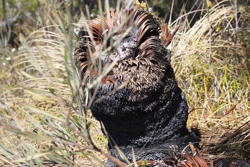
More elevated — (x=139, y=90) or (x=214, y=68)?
(x=139, y=90)

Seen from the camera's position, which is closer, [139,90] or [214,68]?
[139,90]

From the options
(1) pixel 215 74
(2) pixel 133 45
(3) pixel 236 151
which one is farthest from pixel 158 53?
(1) pixel 215 74

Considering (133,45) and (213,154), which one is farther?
(213,154)

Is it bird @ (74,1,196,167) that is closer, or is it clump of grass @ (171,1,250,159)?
bird @ (74,1,196,167)

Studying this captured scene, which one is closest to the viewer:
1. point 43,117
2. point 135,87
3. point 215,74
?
point 43,117

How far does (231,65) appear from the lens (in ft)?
13.6

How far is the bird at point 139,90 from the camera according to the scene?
89.5 inches

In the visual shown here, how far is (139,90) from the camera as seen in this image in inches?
90.0

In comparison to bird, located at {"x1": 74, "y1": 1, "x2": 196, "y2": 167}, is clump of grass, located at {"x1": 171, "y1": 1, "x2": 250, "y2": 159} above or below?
below

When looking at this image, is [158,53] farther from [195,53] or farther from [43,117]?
[195,53]

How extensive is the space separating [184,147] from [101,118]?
0.46 meters

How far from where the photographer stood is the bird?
89.5 inches

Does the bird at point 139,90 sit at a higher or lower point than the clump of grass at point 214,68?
higher

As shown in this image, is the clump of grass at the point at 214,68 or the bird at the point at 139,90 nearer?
the bird at the point at 139,90
